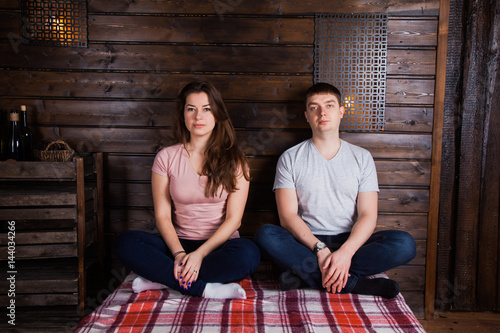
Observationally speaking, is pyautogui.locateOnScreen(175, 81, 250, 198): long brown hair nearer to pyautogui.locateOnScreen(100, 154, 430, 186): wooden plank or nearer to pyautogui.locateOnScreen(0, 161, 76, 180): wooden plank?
pyautogui.locateOnScreen(100, 154, 430, 186): wooden plank

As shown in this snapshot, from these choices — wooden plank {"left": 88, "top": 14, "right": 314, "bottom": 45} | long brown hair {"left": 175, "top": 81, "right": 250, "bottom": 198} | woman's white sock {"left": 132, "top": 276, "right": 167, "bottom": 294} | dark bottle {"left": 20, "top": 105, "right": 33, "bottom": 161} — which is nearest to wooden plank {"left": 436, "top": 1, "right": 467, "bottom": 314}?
wooden plank {"left": 88, "top": 14, "right": 314, "bottom": 45}

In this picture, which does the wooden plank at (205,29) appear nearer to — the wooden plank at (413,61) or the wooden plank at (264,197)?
the wooden plank at (413,61)

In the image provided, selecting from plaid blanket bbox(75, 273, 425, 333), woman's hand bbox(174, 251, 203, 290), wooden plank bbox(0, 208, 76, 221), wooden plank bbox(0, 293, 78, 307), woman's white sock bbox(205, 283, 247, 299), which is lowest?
wooden plank bbox(0, 293, 78, 307)

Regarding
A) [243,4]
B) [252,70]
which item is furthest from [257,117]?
[243,4]

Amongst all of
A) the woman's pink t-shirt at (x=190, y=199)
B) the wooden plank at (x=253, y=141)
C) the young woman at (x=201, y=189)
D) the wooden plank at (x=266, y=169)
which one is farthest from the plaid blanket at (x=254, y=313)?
the wooden plank at (x=253, y=141)

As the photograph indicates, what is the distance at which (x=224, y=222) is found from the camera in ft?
6.17

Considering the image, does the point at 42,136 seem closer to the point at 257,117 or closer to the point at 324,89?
the point at 257,117

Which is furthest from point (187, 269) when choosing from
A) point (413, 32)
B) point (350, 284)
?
point (413, 32)

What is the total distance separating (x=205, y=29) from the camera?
2117 mm

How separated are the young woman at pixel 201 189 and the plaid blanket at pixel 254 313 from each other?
145 millimetres

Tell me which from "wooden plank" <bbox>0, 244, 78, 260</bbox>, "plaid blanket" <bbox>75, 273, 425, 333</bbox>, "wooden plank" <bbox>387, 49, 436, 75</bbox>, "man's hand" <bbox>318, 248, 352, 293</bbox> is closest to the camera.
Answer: "plaid blanket" <bbox>75, 273, 425, 333</bbox>

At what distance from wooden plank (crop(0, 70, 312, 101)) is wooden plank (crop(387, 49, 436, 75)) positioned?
491 mm

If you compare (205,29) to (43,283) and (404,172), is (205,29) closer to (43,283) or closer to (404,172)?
(404,172)

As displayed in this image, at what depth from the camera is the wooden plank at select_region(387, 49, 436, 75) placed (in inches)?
84.0
